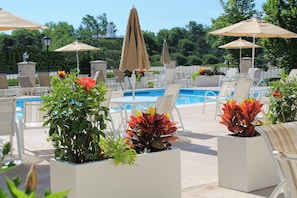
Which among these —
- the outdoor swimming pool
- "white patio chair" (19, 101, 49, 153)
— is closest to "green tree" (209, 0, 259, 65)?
the outdoor swimming pool

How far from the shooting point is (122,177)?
362 cm

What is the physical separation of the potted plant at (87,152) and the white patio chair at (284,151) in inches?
36.6

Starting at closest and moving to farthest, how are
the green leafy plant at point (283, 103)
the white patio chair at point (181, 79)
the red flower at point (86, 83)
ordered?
the red flower at point (86, 83)
the green leafy plant at point (283, 103)
the white patio chair at point (181, 79)

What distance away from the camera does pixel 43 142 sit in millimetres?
7504

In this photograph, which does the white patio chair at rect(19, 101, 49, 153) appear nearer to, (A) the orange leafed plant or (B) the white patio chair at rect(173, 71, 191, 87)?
(A) the orange leafed plant

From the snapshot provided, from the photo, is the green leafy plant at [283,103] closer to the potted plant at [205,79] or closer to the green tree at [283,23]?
the green tree at [283,23]

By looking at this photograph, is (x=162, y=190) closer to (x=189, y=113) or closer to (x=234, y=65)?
(x=189, y=113)

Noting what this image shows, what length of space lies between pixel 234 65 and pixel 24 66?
11986 millimetres

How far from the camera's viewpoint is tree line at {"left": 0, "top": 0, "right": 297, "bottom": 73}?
19094 mm

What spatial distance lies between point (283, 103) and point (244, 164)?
34.4 inches

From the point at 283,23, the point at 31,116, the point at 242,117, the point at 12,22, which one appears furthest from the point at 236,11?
the point at 242,117

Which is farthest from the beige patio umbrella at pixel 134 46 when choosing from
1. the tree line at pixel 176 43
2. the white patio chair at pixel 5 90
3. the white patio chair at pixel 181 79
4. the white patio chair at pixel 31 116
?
the white patio chair at pixel 181 79

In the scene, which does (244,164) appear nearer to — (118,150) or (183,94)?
(118,150)

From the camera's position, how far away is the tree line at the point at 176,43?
1909 cm
